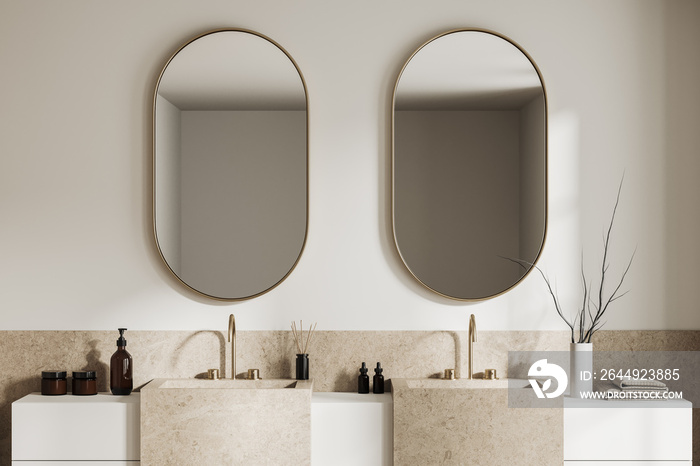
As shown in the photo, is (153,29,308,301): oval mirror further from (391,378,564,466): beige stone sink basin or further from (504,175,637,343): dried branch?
(504,175,637,343): dried branch

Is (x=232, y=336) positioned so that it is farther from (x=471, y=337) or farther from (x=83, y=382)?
(x=471, y=337)

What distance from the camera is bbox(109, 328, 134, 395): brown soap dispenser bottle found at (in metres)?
2.24

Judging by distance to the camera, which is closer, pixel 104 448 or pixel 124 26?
pixel 104 448

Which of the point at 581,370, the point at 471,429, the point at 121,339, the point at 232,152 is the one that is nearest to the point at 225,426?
the point at 121,339

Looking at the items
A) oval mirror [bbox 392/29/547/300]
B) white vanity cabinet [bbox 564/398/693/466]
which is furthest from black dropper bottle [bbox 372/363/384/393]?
white vanity cabinet [bbox 564/398/693/466]

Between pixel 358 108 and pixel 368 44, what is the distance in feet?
0.75

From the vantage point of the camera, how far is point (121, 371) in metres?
2.24

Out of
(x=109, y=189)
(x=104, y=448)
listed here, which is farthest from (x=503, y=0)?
(x=104, y=448)

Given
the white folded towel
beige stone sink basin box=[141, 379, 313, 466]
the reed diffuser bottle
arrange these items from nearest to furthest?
beige stone sink basin box=[141, 379, 313, 466]
the white folded towel
the reed diffuser bottle

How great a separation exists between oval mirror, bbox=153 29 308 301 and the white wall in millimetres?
60

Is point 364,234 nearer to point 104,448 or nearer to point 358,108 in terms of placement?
point 358,108

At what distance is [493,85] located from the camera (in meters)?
2.36

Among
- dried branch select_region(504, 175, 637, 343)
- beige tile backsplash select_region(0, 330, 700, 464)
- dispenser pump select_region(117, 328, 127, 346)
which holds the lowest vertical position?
beige tile backsplash select_region(0, 330, 700, 464)

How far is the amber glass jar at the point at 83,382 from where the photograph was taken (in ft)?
7.34
